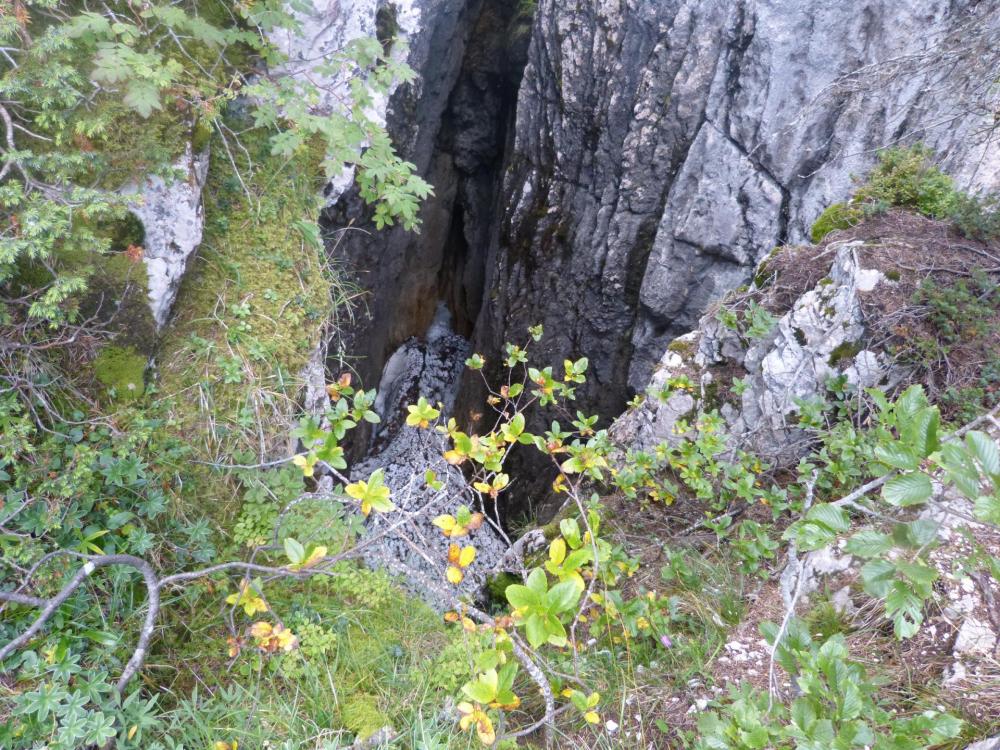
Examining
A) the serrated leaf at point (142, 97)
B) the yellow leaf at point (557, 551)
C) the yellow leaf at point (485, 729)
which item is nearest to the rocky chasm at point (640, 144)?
the serrated leaf at point (142, 97)

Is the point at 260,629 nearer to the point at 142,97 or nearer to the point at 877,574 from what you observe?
the point at 877,574

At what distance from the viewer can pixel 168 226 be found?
9.09 ft

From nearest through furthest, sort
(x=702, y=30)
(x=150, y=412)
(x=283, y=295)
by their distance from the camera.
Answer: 1. (x=150, y=412)
2. (x=283, y=295)
3. (x=702, y=30)

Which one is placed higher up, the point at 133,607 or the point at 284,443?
the point at 284,443

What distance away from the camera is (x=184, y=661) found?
2.07m

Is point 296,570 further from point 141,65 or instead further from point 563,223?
point 563,223

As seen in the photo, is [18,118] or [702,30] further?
[702,30]

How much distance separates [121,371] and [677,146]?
5393 millimetres

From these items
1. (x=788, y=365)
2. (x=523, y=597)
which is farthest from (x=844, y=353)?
(x=523, y=597)

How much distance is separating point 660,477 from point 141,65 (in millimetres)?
3469

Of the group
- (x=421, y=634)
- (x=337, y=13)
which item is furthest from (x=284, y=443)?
(x=337, y=13)

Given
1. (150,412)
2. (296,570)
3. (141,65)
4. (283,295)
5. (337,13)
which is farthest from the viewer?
(337,13)

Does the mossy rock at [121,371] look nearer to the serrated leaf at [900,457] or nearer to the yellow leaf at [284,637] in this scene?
the yellow leaf at [284,637]

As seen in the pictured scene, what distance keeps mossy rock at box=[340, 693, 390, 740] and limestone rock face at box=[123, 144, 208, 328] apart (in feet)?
6.82
